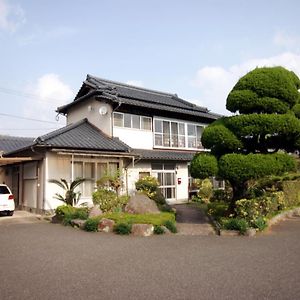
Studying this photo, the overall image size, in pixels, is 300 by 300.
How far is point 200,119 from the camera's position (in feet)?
81.3

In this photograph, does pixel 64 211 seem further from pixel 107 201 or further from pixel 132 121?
pixel 132 121

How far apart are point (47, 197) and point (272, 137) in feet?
35.3

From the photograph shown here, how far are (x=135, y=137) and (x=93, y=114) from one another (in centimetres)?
313

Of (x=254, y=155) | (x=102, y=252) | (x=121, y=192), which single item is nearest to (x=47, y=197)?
(x=121, y=192)

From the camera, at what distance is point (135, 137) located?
2116 cm

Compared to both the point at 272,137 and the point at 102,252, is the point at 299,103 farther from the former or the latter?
the point at 102,252

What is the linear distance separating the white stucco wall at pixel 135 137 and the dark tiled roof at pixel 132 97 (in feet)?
5.36

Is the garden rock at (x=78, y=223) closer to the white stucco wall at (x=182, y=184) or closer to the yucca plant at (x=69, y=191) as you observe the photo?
the yucca plant at (x=69, y=191)

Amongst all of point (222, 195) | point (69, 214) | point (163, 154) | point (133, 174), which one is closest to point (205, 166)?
point (69, 214)

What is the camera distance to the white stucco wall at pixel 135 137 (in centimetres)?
2049

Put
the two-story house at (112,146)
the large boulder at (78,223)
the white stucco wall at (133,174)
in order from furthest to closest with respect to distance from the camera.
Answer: the white stucco wall at (133,174) → the two-story house at (112,146) → the large boulder at (78,223)

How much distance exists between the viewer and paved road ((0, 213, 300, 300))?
5566 millimetres

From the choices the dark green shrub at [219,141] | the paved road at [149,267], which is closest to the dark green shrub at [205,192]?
the dark green shrub at [219,141]

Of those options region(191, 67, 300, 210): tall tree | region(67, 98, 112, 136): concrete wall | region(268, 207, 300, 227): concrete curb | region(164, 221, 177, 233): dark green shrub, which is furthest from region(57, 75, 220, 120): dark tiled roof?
region(164, 221, 177, 233): dark green shrub
